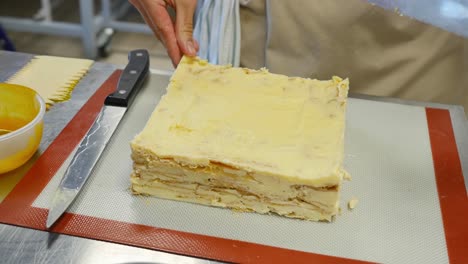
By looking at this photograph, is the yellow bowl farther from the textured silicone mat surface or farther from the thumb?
the thumb

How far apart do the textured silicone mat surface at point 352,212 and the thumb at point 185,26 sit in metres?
0.25

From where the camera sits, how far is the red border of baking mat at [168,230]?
3.05ft

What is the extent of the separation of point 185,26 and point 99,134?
1.29 feet

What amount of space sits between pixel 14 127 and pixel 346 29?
86cm

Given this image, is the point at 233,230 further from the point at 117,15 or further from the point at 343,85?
the point at 117,15

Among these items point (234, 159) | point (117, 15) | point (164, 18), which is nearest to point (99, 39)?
point (117, 15)

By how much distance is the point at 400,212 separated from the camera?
103cm

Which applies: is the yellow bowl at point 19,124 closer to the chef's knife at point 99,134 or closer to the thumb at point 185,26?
the chef's knife at point 99,134

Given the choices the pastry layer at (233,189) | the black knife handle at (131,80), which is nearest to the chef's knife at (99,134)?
the black knife handle at (131,80)

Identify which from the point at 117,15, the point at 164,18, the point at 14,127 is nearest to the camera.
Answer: the point at 14,127

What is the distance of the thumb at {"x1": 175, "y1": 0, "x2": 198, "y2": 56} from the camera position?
132 cm

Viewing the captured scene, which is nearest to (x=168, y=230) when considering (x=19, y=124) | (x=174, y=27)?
(x=19, y=124)

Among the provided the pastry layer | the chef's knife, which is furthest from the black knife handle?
the pastry layer

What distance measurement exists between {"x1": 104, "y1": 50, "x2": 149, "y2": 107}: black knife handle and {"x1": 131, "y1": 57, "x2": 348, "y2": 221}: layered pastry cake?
0.17 meters
